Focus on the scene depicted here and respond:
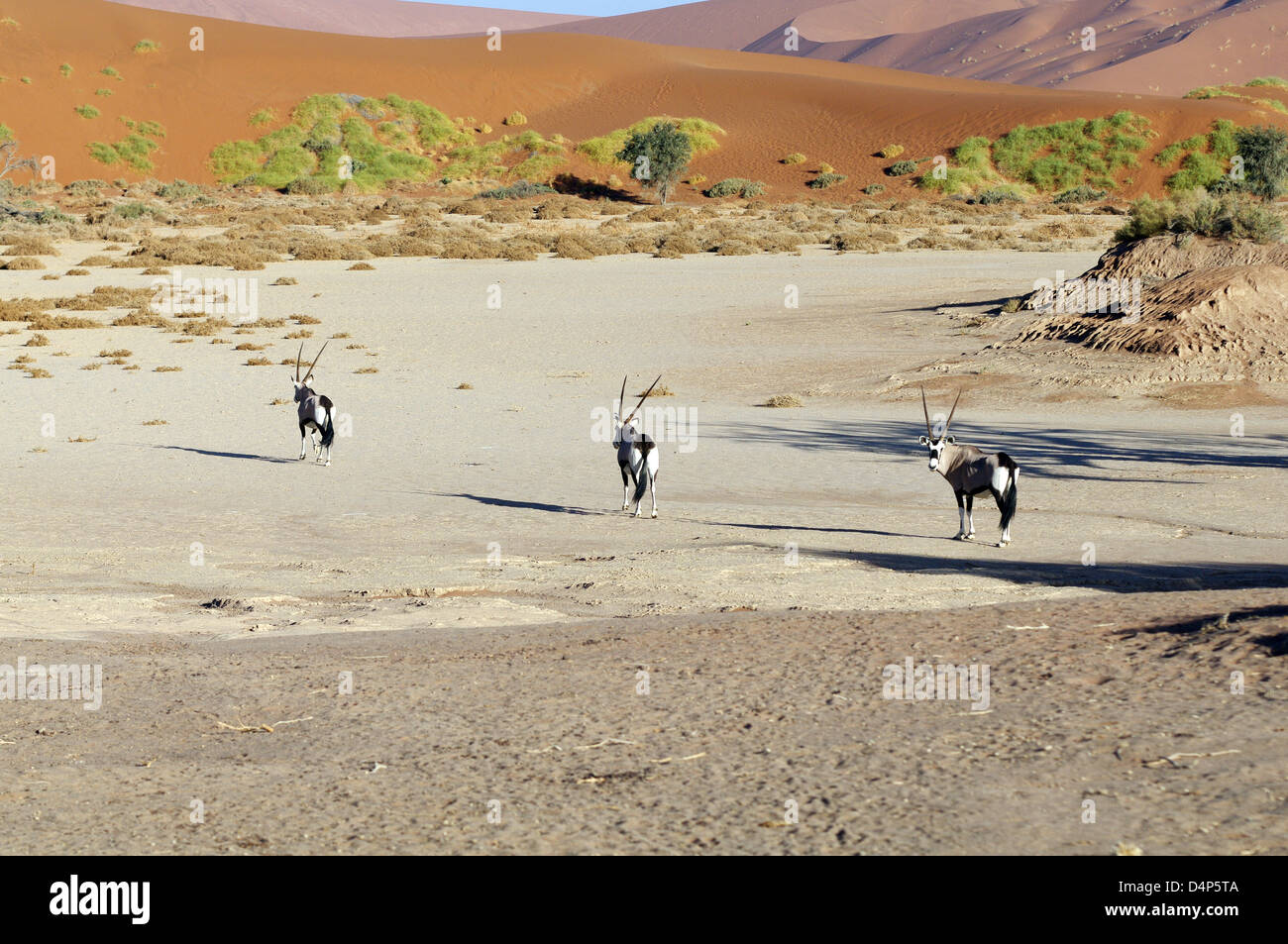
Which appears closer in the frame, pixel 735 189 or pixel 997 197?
pixel 997 197

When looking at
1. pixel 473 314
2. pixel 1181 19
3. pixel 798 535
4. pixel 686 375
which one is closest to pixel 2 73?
pixel 473 314

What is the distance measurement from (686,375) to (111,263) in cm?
2762

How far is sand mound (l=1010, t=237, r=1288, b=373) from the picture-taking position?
88.6 feet

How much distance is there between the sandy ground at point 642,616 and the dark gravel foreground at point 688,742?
0.10 ft

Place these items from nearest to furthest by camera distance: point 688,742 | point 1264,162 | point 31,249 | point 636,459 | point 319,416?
point 688,742 < point 636,459 < point 319,416 < point 31,249 < point 1264,162

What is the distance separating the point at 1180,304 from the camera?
1119 inches

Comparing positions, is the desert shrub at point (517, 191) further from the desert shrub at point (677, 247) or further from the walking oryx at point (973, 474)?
Result: the walking oryx at point (973, 474)

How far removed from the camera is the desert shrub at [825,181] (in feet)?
264

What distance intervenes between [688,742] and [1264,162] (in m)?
59.5

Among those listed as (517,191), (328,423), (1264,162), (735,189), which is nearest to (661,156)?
(735,189)

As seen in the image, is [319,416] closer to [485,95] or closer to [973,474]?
[973,474]

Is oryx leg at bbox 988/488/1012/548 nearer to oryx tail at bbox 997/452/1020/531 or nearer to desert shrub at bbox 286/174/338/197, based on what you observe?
oryx tail at bbox 997/452/1020/531

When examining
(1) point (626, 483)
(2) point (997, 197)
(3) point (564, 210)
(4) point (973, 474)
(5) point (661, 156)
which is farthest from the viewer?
(5) point (661, 156)

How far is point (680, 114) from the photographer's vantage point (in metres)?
97.2
